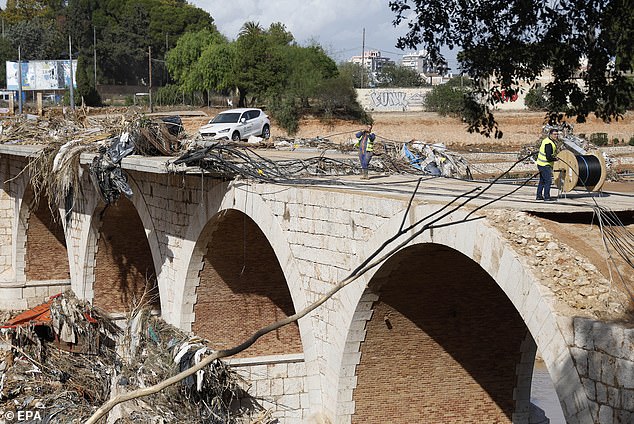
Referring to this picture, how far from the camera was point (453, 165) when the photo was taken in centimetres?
1608

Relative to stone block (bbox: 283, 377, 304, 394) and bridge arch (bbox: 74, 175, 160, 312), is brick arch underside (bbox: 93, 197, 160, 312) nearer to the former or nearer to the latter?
bridge arch (bbox: 74, 175, 160, 312)

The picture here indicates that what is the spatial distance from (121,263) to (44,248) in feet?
18.3

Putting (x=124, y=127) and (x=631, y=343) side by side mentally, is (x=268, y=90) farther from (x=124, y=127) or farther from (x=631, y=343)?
(x=631, y=343)

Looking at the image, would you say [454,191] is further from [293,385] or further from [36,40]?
[36,40]

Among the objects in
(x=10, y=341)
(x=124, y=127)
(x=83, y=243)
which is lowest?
(x=10, y=341)

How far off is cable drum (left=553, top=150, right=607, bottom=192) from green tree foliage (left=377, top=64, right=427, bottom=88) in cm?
6584

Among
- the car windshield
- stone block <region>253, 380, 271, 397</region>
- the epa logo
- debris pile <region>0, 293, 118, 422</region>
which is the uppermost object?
the car windshield

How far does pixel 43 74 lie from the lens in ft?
167

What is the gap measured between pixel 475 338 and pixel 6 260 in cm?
1741

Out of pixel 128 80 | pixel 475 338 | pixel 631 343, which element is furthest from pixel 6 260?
pixel 128 80

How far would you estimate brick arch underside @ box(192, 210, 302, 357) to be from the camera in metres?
14.9

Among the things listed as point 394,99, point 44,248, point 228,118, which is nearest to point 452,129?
point 394,99

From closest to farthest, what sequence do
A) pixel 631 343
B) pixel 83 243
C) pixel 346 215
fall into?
pixel 631 343 → pixel 346 215 → pixel 83 243

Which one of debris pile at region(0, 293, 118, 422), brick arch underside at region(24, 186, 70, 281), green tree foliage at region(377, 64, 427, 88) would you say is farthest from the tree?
green tree foliage at region(377, 64, 427, 88)
